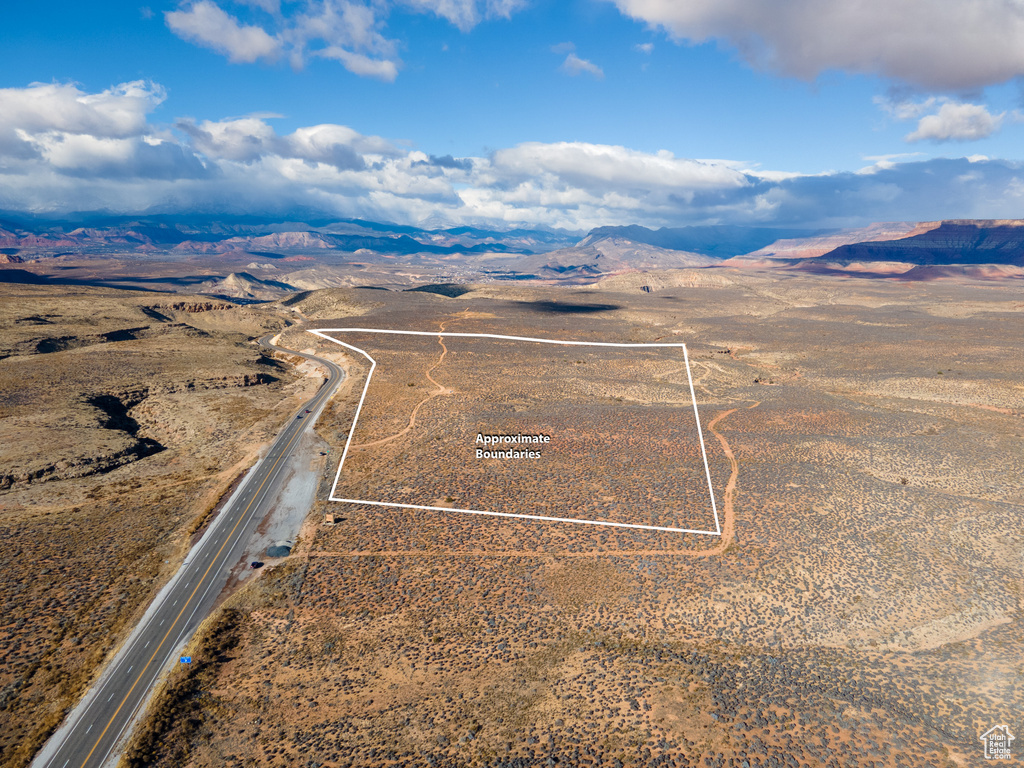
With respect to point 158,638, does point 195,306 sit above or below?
above

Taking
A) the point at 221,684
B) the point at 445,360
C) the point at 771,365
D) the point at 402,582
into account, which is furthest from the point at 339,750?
the point at 771,365

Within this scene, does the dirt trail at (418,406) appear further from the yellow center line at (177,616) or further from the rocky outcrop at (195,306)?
the rocky outcrop at (195,306)

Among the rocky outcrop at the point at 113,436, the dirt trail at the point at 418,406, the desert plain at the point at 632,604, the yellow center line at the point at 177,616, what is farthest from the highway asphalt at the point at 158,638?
the rocky outcrop at the point at 113,436

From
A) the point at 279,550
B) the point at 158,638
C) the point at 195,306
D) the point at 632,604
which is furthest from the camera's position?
the point at 195,306

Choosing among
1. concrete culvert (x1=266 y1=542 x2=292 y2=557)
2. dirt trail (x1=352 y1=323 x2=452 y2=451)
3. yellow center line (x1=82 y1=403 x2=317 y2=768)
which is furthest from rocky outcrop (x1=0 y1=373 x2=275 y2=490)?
concrete culvert (x1=266 y1=542 x2=292 y2=557)

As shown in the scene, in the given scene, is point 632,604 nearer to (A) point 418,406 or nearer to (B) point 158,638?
(B) point 158,638

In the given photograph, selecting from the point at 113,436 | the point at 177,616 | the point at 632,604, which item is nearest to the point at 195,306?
the point at 113,436

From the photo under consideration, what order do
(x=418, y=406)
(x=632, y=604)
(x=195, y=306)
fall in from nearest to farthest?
(x=632, y=604), (x=418, y=406), (x=195, y=306)

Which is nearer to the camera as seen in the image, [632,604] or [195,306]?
[632,604]

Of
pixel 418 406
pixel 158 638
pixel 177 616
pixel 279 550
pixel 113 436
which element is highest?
pixel 418 406

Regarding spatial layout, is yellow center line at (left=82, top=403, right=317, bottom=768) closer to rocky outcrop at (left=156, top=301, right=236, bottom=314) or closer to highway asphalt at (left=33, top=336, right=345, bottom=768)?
highway asphalt at (left=33, top=336, right=345, bottom=768)
